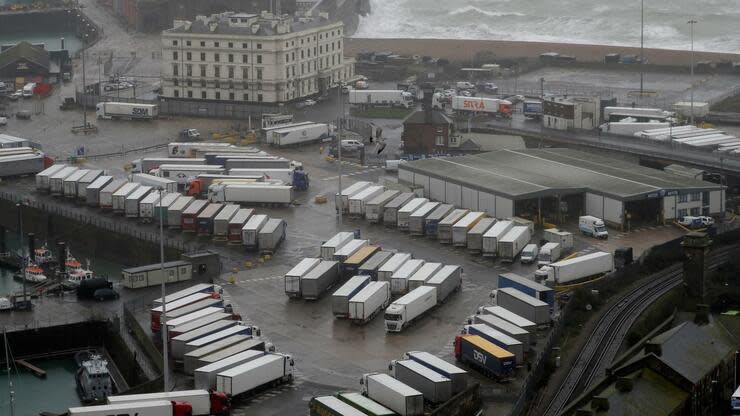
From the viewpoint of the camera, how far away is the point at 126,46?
327ft

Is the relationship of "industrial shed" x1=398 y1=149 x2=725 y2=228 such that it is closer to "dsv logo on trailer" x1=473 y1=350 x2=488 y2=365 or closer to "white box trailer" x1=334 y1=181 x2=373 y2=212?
"white box trailer" x1=334 y1=181 x2=373 y2=212

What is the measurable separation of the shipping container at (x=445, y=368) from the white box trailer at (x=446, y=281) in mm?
6293

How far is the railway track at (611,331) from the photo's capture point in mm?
39972

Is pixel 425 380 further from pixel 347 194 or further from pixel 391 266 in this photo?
pixel 347 194

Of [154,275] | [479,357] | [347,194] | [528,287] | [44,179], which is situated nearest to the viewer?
[479,357]

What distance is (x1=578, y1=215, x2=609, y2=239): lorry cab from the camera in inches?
2082

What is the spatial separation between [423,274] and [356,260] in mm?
2815

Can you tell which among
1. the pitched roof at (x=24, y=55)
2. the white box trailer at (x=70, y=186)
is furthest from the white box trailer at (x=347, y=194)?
the pitched roof at (x=24, y=55)

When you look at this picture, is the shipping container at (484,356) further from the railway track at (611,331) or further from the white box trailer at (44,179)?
the white box trailer at (44,179)

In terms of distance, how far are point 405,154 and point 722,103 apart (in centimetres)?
1839

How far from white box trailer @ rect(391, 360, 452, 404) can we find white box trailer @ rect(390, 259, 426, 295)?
7.96 metres

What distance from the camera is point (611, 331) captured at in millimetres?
44094

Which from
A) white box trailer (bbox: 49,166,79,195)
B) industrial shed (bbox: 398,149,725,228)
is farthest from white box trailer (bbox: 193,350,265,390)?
white box trailer (bbox: 49,166,79,195)

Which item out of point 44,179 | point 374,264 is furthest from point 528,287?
point 44,179
